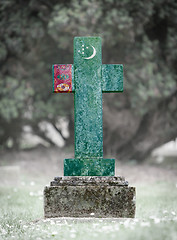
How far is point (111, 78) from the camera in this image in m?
5.09

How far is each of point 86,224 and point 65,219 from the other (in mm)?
350

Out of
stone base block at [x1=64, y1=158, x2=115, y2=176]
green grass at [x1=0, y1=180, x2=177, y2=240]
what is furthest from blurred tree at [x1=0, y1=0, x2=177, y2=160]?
stone base block at [x1=64, y1=158, x2=115, y2=176]

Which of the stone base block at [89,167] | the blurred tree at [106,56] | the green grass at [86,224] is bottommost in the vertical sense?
the green grass at [86,224]

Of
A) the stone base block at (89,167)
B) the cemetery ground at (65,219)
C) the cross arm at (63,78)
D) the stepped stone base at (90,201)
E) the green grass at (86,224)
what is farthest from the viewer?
the cross arm at (63,78)

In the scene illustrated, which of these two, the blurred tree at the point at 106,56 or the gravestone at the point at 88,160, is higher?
the blurred tree at the point at 106,56

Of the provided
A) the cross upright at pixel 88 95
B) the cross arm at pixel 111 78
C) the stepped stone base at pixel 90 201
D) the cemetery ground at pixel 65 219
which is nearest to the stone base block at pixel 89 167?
the cross upright at pixel 88 95

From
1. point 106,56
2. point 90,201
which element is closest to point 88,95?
point 90,201

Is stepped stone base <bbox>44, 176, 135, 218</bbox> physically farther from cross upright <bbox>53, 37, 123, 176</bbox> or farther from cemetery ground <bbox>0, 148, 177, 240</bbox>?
cross upright <bbox>53, 37, 123, 176</bbox>

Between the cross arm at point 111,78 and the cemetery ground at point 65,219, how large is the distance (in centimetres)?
185

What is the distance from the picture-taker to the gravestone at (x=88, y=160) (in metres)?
4.54

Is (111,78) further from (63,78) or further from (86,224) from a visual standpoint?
(86,224)

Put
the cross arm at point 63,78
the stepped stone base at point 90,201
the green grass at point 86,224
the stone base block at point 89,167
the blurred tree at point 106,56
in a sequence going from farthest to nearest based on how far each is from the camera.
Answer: the blurred tree at point 106,56 → the cross arm at point 63,78 → the stone base block at point 89,167 → the stepped stone base at point 90,201 → the green grass at point 86,224

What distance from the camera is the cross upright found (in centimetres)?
488

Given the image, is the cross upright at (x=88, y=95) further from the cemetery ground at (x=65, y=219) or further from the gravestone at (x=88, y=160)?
the cemetery ground at (x=65, y=219)
